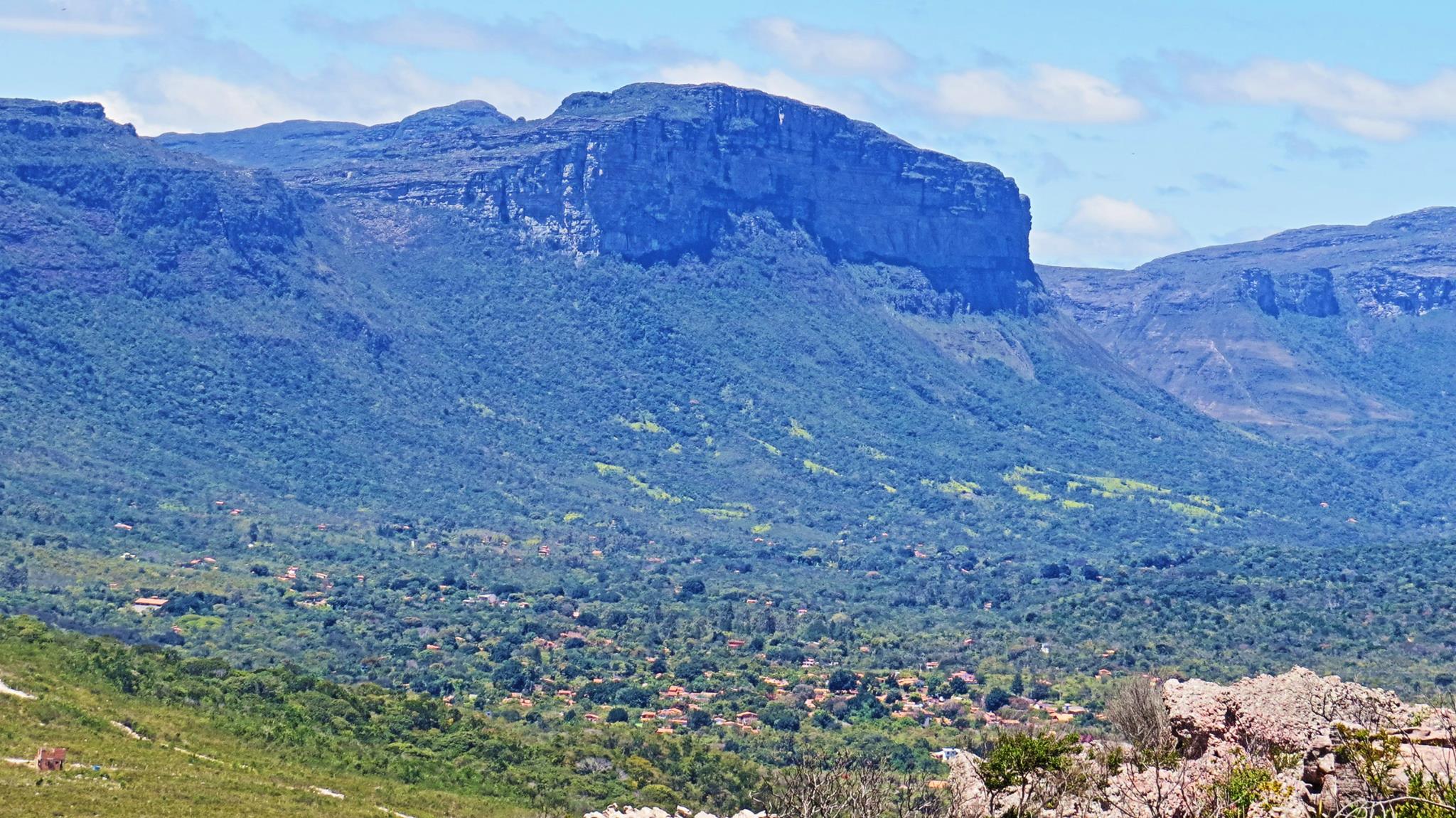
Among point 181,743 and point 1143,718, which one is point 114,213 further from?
point 1143,718

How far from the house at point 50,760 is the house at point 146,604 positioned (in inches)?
2334

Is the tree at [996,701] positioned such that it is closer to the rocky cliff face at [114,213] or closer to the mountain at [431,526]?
the mountain at [431,526]

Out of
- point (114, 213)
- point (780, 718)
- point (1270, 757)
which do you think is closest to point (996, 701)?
point (780, 718)

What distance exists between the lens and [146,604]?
359 feet

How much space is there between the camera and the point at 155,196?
622 ft

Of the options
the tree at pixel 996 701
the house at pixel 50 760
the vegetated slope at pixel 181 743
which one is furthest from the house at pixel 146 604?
the house at pixel 50 760

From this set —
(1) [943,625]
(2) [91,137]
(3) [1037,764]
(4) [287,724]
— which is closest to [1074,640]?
(1) [943,625]

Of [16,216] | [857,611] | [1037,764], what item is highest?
[16,216]

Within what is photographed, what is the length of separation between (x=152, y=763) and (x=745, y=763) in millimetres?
22777

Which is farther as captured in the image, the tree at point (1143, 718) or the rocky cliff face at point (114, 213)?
the rocky cliff face at point (114, 213)

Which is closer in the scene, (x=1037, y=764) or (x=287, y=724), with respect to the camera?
(x=1037, y=764)

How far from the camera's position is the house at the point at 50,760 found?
4834cm

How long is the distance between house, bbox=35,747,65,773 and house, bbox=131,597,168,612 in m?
59.3

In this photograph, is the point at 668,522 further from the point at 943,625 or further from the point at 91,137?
the point at 91,137
